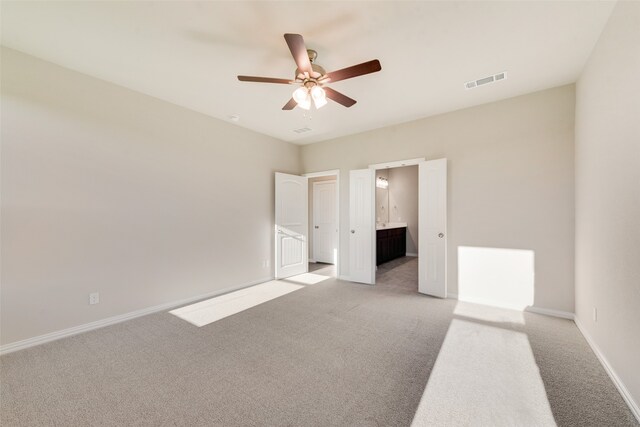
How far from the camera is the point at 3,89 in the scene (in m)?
2.45

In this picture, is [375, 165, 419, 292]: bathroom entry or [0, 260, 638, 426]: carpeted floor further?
[375, 165, 419, 292]: bathroom entry

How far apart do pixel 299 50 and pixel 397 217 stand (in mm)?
6913

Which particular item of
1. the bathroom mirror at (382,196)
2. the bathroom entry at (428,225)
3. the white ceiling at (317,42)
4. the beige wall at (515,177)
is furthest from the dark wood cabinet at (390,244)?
the white ceiling at (317,42)

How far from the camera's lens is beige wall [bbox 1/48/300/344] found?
2.53 meters

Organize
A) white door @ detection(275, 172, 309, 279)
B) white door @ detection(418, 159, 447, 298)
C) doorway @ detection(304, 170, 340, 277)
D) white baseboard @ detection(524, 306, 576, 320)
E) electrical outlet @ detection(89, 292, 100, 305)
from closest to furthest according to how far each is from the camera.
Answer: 1. electrical outlet @ detection(89, 292, 100, 305)
2. white baseboard @ detection(524, 306, 576, 320)
3. white door @ detection(418, 159, 447, 298)
4. white door @ detection(275, 172, 309, 279)
5. doorway @ detection(304, 170, 340, 277)

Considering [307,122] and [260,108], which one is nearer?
[260,108]

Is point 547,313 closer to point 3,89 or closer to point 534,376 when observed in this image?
point 534,376

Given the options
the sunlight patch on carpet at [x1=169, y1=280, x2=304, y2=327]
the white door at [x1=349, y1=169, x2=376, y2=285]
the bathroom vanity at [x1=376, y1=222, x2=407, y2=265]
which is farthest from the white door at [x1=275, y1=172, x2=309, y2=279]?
the bathroom vanity at [x1=376, y1=222, x2=407, y2=265]

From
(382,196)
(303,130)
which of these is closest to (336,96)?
(303,130)

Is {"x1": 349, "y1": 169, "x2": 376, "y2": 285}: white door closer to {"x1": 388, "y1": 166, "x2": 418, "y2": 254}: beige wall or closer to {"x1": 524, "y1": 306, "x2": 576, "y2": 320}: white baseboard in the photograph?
{"x1": 524, "y1": 306, "x2": 576, "y2": 320}: white baseboard

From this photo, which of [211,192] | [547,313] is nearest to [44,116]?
[211,192]

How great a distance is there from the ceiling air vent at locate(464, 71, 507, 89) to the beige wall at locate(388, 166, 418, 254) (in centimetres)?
472

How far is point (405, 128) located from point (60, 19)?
4294mm

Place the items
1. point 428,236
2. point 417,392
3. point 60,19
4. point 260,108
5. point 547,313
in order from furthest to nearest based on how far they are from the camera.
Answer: point 428,236, point 260,108, point 547,313, point 60,19, point 417,392
